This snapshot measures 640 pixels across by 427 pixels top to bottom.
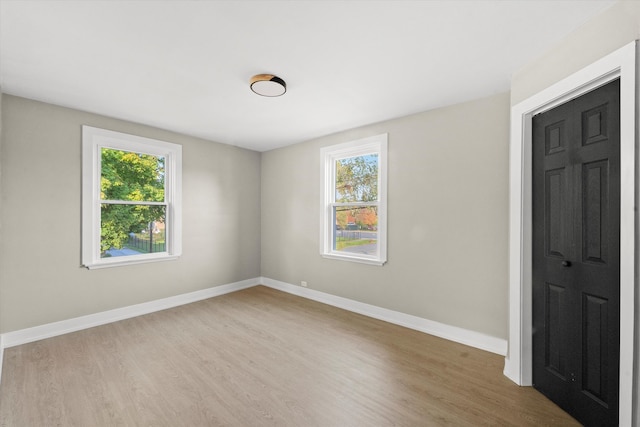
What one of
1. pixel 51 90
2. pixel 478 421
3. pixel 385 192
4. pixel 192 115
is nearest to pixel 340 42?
pixel 385 192

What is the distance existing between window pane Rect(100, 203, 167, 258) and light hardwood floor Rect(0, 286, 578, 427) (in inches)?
37.6

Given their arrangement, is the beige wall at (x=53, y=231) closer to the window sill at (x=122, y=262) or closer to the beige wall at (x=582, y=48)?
the window sill at (x=122, y=262)

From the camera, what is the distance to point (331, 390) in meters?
2.14

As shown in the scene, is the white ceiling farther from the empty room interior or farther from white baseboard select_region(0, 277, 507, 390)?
white baseboard select_region(0, 277, 507, 390)

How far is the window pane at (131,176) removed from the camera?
3.52m

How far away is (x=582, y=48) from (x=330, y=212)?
3129 millimetres

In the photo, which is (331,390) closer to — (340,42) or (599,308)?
(599,308)

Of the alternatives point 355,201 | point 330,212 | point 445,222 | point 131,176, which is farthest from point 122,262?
point 445,222

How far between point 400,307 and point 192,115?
3481 millimetres

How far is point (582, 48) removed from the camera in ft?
5.79

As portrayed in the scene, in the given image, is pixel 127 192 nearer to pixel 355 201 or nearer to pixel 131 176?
pixel 131 176

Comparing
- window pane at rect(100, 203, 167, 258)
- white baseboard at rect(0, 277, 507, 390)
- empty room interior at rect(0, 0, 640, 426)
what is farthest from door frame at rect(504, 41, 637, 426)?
window pane at rect(100, 203, 167, 258)

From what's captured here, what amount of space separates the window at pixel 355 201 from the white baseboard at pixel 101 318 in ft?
6.58

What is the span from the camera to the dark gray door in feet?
5.26
